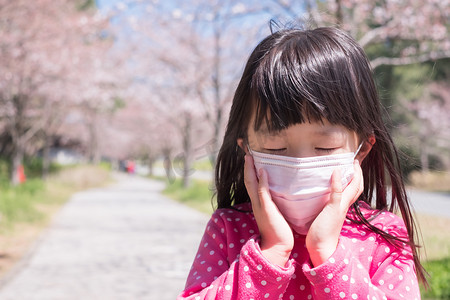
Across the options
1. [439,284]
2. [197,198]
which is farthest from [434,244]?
[197,198]

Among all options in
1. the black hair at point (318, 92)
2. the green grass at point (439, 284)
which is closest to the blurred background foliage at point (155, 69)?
the green grass at point (439, 284)

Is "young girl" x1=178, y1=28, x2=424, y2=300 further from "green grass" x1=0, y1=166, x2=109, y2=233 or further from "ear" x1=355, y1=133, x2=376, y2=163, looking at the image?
"green grass" x1=0, y1=166, x2=109, y2=233

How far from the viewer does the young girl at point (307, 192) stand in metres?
1.01

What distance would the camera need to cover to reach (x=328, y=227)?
1017mm

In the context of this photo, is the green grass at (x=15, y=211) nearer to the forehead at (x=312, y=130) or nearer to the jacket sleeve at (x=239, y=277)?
the jacket sleeve at (x=239, y=277)

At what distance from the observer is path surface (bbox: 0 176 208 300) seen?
16.6 feet

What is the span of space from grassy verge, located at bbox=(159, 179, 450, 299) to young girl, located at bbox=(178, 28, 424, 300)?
64cm

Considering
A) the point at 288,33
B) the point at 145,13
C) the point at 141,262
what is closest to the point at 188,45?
the point at 145,13

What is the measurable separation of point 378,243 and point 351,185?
0.14 m

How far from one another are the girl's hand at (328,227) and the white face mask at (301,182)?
0.02 m

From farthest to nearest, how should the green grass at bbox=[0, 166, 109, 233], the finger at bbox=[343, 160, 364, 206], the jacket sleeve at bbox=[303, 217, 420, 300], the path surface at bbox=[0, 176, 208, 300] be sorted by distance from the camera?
the green grass at bbox=[0, 166, 109, 233] < the path surface at bbox=[0, 176, 208, 300] < the finger at bbox=[343, 160, 364, 206] < the jacket sleeve at bbox=[303, 217, 420, 300]

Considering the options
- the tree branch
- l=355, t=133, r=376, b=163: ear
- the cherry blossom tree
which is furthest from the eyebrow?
the cherry blossom tree

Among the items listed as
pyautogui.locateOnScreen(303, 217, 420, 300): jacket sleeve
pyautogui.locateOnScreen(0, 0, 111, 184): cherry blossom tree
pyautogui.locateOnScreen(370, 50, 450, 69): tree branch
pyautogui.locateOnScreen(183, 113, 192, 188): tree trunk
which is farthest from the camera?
pyautogui.locateOnScreen(183, 113, 192, 188): tree trunk

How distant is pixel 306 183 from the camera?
41.0 inches
